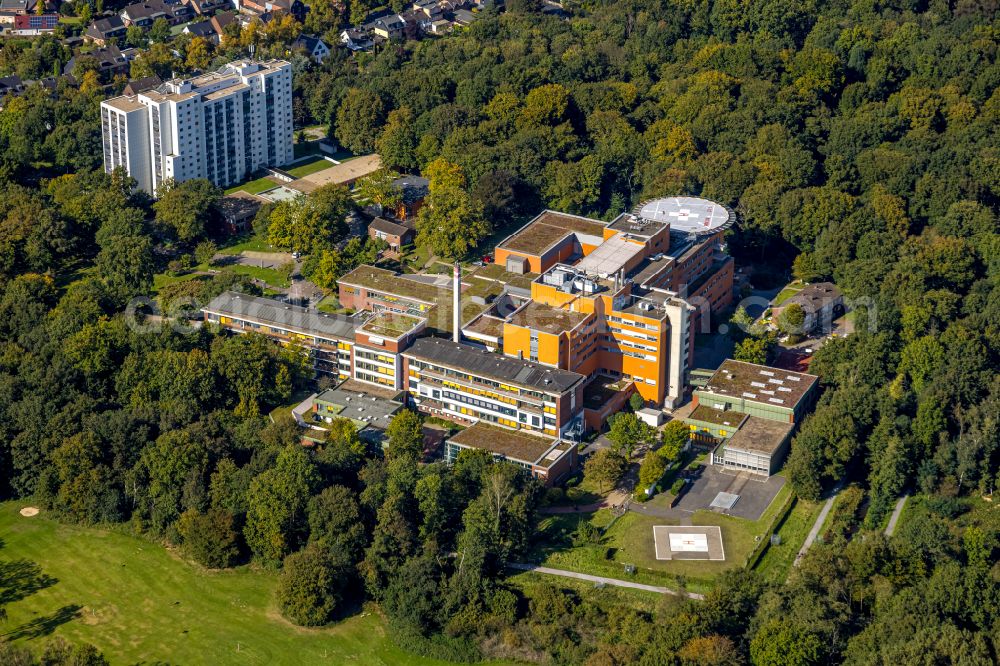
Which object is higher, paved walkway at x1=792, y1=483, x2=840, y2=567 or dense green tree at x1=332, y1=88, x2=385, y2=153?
dense green tree at x1=332, y1=88, x2=385, y2=153

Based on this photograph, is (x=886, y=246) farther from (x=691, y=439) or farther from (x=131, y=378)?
(x=131, y=378)

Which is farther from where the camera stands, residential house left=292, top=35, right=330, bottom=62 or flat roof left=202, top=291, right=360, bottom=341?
residential house left=292, top=35, right=330, bottom=62

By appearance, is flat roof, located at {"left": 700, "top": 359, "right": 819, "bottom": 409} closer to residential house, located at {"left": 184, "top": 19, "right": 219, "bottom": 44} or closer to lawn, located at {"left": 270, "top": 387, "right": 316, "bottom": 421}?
lawn, located at {"left": 270, "top": 387, "right": 316, "bottom": 421}

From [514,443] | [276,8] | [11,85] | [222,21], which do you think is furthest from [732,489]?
[276,8]

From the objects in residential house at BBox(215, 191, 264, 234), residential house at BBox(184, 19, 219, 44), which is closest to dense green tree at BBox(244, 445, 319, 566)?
residential house at BBox(215, 191, 264, 234)

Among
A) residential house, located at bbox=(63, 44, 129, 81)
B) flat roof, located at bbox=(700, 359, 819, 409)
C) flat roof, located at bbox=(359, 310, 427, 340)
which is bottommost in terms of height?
flat roof, located at bbox=(700, 359, 819, 409)

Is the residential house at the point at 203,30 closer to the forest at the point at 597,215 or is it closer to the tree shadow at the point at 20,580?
the forest at the point at 597,215
